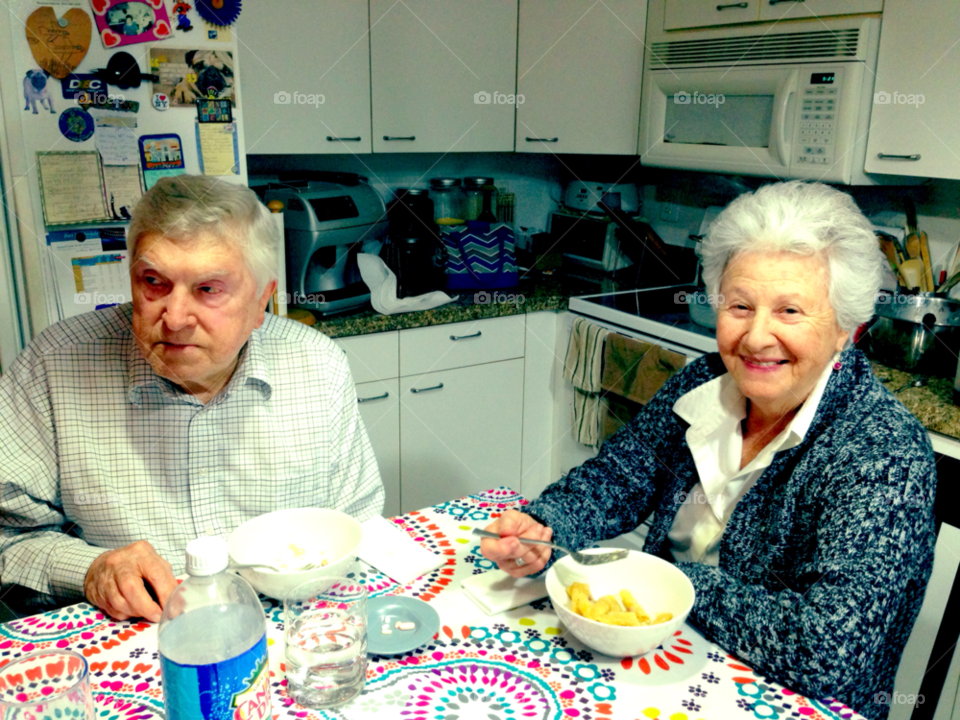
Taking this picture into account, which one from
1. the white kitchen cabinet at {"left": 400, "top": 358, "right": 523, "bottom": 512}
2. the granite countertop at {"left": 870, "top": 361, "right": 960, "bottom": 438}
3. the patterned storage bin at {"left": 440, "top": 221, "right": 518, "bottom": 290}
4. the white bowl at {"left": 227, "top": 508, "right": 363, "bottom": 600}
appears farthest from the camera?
the patterned storage bin at {"left": 440, "top": 221, "right": 518, "bottom": 290}

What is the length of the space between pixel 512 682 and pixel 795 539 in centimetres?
52

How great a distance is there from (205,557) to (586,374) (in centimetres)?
225

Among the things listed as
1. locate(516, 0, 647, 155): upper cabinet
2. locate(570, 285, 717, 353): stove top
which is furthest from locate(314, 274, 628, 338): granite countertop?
locate(516, 0, 647, 155): upper cabinet

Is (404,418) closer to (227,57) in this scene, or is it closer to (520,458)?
(520,458)

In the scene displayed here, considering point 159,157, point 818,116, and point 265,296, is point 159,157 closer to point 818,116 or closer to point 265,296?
point 265,296

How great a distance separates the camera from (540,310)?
3.02 metres

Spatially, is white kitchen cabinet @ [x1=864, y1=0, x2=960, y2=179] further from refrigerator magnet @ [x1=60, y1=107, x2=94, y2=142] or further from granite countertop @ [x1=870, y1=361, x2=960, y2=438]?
refrigerator magnet @ [x1=60, y1=107, x2=94, y2=142]

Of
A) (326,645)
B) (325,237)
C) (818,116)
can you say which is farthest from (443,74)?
(326,645)

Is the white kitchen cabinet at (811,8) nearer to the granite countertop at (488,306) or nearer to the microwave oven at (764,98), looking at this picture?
the microwave oven at (764,98)

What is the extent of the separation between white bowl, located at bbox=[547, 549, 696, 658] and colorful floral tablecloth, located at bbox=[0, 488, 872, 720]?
0.13ft

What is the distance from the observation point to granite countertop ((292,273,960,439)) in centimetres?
196

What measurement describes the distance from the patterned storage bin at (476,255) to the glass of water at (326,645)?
82.8 inches

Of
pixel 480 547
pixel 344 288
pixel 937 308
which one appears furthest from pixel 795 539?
pixel 344 288

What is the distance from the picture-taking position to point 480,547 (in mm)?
1292
